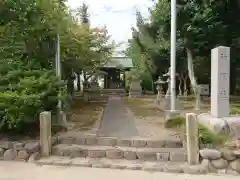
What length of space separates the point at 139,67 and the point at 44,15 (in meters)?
20.1

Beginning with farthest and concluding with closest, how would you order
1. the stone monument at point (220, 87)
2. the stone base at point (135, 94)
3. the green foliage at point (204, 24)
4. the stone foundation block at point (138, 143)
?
the stone base at point (135, 94)
the green foliage at point (204, 24)
the stone monument at point (220, 87)
the stone foundation block at point (138, 143)

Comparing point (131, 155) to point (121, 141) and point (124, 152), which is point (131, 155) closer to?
point (124, 152)

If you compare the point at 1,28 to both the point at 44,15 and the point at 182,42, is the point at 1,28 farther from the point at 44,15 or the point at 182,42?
the point at 182,42

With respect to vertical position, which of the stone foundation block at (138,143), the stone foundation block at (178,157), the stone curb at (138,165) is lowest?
the stone curb at (138,165)

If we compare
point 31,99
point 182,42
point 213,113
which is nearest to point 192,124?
point 213,113

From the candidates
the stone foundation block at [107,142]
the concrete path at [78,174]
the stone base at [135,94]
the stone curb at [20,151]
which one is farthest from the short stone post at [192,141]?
the stone base at [135,94]

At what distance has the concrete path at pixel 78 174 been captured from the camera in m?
5.93

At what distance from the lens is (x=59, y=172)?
246 inches

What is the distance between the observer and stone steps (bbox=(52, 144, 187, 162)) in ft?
22.3

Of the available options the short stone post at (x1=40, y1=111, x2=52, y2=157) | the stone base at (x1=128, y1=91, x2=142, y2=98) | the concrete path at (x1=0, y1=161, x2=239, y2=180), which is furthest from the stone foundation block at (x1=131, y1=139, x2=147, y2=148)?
the stone base at (x1=128, y1=91, x2=142, y2=98)

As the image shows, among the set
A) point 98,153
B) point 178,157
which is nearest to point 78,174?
point 98,153

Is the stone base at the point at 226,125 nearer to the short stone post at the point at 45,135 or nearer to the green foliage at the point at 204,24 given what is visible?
the short stone post at the point at 45,135

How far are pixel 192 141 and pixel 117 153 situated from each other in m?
1.68

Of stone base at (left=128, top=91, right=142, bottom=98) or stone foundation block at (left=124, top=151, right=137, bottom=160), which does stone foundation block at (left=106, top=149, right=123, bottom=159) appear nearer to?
stone foundation block at (left=124, top=151, right=137, bottom=160)
